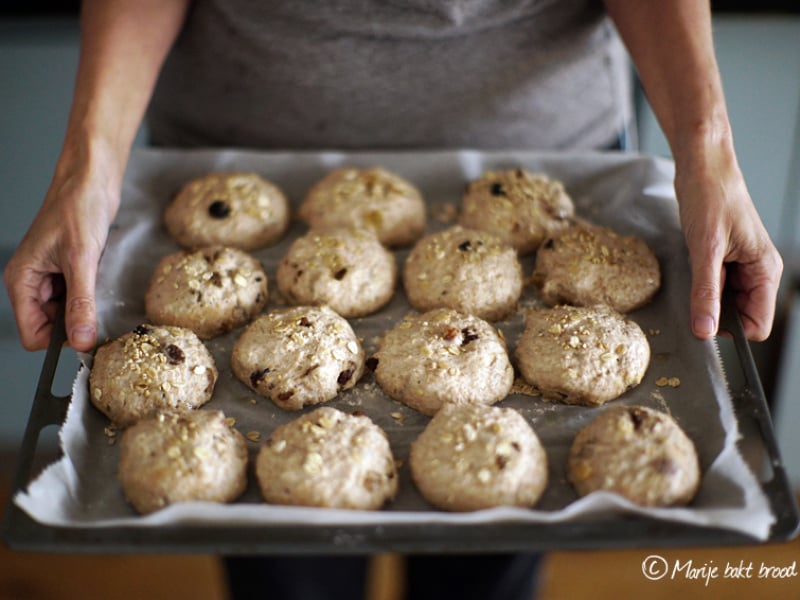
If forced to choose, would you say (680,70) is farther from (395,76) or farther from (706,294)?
(395,76)

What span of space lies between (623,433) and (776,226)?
1977 millimetres

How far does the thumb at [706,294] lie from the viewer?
4.55 ft

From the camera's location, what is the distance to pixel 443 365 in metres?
1.44

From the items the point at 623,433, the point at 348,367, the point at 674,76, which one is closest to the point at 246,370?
the point at 348,367

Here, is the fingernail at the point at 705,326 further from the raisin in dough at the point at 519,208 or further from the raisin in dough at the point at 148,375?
the raisin in dough at the point at 148,375

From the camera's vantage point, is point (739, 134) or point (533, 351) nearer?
point (533, 351)

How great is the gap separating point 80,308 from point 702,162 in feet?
3.84

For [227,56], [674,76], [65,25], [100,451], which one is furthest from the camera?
[65,25]

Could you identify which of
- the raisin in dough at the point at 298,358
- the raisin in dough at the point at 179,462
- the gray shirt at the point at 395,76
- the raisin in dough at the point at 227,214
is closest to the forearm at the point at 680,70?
the gray shirt at the point at 395,76

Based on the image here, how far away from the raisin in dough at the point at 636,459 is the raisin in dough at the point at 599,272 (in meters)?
0.35

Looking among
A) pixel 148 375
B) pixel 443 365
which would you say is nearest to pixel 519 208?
pixel 443 365

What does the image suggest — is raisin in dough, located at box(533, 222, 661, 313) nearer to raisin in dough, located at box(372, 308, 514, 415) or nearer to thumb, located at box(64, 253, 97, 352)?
raisin in dough, located at box(372, 308, 514, 415)

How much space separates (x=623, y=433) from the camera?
4.15 feet

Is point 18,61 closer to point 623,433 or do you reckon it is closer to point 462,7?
point 462,7
